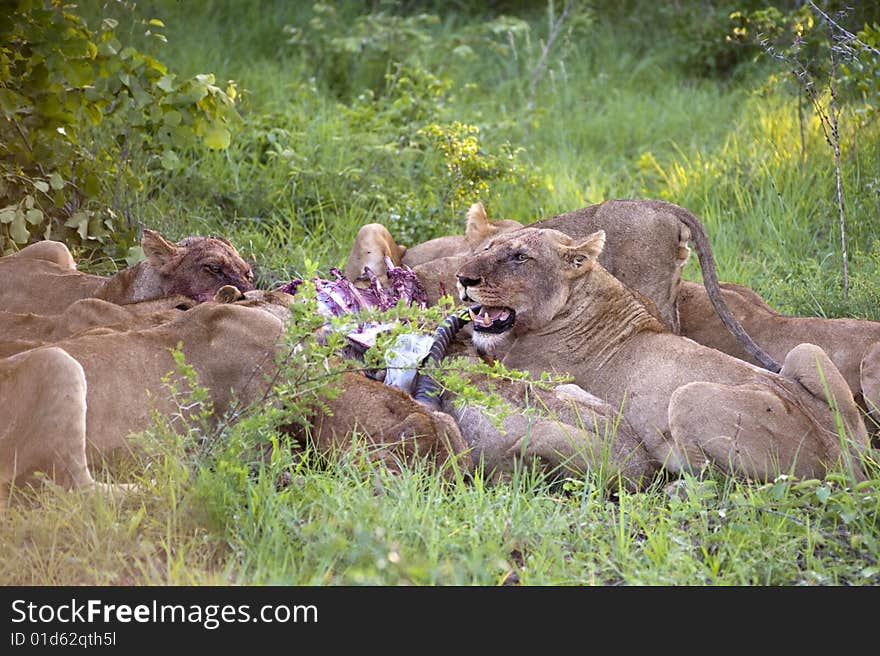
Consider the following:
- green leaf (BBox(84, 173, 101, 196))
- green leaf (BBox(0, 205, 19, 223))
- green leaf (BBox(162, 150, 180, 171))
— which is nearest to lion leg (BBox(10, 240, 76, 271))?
green leaf (BBox(0, 205, 19, 223))

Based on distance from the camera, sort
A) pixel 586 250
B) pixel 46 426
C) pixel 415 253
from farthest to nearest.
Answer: pixel 415 253 < pixel 586 250 < pixel 46 426

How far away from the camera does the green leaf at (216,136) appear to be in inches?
305

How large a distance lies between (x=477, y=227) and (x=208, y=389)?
3151 millimetres

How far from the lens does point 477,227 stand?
8.05m

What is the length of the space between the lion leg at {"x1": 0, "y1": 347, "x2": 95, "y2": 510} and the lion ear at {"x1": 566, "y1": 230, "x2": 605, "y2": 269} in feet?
9.64

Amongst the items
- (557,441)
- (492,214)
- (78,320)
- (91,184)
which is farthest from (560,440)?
(492,214)

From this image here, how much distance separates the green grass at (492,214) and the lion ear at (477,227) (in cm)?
97

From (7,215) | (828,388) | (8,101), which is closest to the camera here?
(828,388)

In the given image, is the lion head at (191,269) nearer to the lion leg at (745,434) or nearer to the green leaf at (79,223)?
the green leaf at (79,223)

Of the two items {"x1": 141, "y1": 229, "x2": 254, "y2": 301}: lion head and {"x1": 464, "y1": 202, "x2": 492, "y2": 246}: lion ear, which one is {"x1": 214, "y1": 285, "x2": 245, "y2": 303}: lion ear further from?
{"x1": 464, "y1": 202, "x2": 492, "y2": 246}: lion ear

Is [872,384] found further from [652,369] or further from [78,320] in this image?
[78,320]

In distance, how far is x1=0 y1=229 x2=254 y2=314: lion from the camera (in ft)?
23.0

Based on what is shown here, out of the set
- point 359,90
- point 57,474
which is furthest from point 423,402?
point 359,90

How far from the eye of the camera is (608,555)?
473 cm
